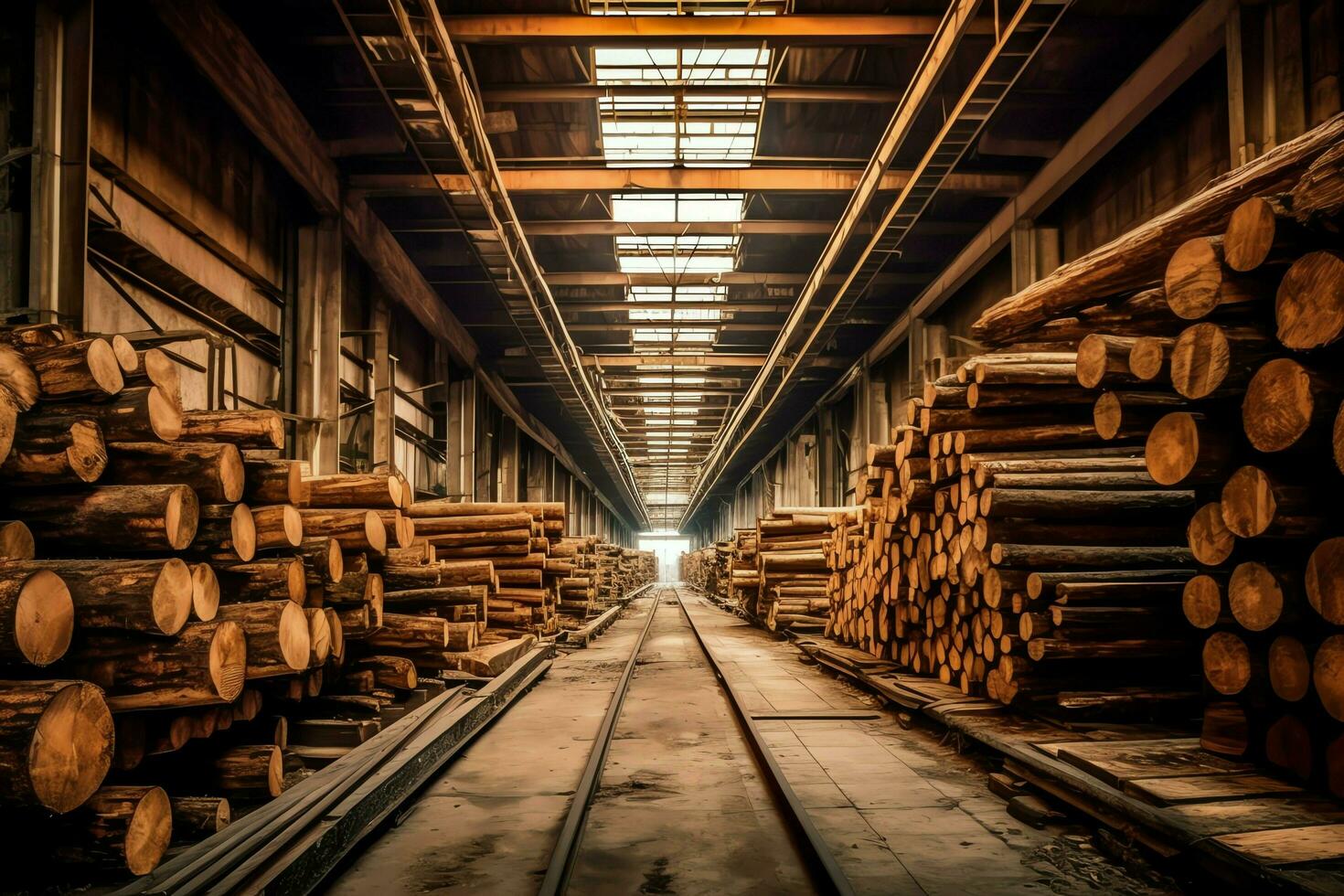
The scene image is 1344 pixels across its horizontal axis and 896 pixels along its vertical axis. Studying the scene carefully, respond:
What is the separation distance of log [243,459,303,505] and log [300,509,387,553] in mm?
1140

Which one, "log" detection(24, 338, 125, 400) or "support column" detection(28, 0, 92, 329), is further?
"support column" detection(28, 0, 92, 329)

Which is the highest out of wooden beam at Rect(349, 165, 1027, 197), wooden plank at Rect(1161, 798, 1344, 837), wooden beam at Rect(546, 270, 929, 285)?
wooden beam at Rect(349, 165, 1027, 197)

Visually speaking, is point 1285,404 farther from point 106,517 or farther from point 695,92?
point 695,92

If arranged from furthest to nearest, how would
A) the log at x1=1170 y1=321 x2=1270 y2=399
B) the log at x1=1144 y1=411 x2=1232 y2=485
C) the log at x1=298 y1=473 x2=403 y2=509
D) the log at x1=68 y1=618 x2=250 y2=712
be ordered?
the log at x1=298 y1=473 x2=403 y2=509 → the log at x1=1144 y1=411 x2=1232 y2=485 → the log at x1=1170 y1=321 x2=1270 y2=399 → the log at x1=68 y1=618 x2=250 y2=712

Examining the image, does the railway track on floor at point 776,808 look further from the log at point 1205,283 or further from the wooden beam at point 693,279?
the wooden beam at point 693,279

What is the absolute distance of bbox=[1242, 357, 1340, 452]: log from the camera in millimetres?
3461

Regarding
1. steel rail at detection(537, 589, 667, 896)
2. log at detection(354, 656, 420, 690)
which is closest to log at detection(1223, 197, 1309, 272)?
steel rail at detection(537, 589, 667, 896)

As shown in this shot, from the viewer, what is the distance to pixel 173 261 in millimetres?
7816

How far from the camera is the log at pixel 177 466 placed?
430 cm

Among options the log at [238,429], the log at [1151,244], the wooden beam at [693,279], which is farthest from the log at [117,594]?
the wooden beam at [693,279]

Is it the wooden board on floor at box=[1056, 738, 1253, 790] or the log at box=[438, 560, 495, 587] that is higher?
the log at box=[438, 560, 495, 587]

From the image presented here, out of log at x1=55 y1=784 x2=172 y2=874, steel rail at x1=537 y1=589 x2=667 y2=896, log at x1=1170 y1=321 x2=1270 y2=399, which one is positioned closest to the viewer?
log at x1=55 y1=784 x2=172 y2=874

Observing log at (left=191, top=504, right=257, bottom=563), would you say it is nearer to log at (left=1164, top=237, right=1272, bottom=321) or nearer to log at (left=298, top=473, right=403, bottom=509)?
log at (left=298, top=473, right=403, bottom=509)

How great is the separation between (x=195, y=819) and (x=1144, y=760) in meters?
4.50
